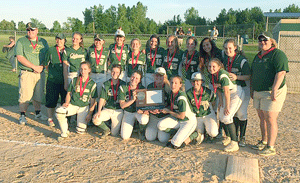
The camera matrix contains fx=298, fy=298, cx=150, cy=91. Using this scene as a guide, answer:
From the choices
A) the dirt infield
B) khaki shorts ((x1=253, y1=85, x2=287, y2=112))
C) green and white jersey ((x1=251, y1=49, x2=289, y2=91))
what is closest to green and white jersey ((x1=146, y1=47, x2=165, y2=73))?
the dirt infield

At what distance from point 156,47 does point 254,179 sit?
3213 mm

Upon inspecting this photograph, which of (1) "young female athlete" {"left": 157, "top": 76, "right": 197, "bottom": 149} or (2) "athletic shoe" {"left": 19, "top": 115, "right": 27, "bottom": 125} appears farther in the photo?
(2) "athletic shoe" {"left": 19, "top": 115, "right": 27, "bottom": 125}

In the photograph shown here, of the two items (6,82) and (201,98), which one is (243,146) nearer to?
(201,98)

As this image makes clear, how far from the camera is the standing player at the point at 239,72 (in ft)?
16.0

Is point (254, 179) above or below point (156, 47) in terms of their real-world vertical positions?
below

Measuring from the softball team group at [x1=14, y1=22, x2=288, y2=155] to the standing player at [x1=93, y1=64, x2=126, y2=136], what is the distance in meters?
0.02

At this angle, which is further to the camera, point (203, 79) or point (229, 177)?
point (203, 79)

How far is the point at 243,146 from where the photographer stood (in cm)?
503

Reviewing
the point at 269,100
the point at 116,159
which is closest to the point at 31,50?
the point at 116,159

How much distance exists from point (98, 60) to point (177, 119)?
1987 mm

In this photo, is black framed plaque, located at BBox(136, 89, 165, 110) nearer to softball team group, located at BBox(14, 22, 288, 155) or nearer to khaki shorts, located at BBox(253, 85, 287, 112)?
softball team group, located at BBox(14, 22, 288, 155)

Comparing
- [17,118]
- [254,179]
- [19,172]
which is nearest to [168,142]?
[254,179]

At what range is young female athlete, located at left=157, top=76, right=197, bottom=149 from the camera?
4914 mm

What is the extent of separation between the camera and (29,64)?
5.93 metres
